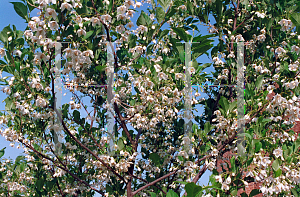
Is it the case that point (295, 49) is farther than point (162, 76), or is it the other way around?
point (295, 49)

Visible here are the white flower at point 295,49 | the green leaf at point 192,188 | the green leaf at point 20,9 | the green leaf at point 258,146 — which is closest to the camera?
the green leaf at point 192,188

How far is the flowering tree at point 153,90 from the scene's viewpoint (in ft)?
10.9

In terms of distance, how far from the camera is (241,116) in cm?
365

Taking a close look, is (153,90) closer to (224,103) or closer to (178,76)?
(178,76)

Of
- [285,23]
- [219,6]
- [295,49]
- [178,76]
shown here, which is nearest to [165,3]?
[219,6]

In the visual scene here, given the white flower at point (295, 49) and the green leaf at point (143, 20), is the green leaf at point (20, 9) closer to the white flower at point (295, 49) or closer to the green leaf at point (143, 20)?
the green leaf at point (143, 20)

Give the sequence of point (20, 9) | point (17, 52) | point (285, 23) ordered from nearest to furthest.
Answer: point (20, 9) → point (17, 52) → point (285, 23)

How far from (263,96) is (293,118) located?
52 cm

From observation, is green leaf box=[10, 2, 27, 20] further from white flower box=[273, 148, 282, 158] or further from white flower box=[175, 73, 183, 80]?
white flower box=[273, 148, 282, 158]

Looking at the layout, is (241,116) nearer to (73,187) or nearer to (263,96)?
(263,96)

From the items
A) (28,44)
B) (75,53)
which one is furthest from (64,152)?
(75,53)

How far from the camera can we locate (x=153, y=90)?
3.50 meters

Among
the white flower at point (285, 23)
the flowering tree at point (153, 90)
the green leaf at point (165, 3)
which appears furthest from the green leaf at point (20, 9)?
the white flower at point (285, 23)

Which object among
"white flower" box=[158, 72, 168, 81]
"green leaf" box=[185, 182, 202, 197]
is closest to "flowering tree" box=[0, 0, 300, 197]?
"white flower" box=[158, 72, 168, 81]
